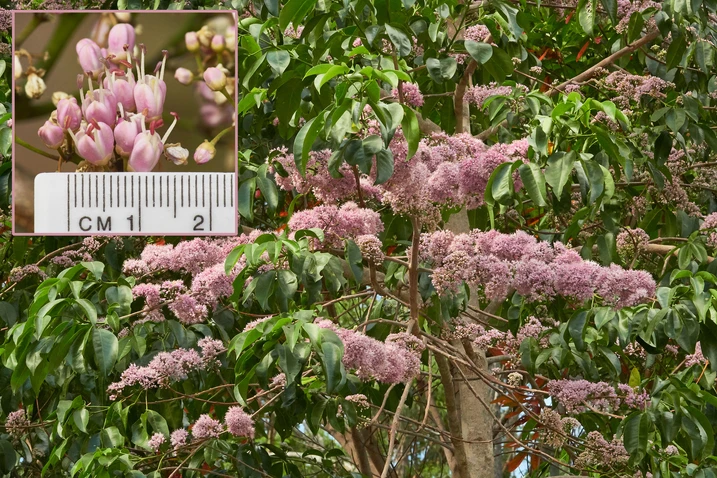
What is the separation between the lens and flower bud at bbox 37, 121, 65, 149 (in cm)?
227

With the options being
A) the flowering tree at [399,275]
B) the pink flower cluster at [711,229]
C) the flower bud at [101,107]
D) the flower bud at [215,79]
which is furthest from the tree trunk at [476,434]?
the flower bud at [101,107]

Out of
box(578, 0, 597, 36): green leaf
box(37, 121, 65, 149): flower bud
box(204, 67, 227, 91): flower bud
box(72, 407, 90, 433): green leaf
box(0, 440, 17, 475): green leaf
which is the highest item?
box(578, 0, 597, 36): green leaf

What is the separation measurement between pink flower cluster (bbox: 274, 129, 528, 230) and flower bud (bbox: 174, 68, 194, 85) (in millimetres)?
330

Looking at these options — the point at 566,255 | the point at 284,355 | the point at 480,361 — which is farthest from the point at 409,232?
the point at 284,355

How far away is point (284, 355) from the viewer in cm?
210

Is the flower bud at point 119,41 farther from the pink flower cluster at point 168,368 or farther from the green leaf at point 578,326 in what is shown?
the green leaf at point 578,326

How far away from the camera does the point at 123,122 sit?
2.24m

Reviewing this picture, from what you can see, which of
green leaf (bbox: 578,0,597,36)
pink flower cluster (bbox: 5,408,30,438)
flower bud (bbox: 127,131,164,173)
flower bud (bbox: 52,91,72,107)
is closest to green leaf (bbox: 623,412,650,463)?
green leaf (bbox: 578,0,597,36)

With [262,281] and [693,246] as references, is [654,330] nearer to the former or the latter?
[693,246]

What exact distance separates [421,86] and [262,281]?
54.7 inches

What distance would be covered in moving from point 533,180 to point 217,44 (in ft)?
2.61

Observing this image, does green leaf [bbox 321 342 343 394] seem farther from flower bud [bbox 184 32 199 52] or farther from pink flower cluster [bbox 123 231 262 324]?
flower bud [bbox 184 32 199 52]

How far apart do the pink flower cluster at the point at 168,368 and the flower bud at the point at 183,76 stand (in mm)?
663

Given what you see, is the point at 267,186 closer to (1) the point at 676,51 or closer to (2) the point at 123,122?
(2) the point at 123,122
